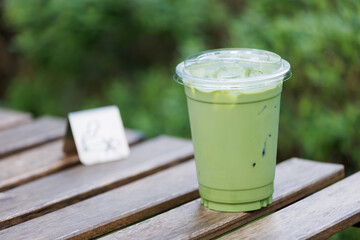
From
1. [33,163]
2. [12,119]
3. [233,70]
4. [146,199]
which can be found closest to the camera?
[233,70]

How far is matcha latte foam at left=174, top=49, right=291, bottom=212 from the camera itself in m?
1.53

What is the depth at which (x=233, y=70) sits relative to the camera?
165cm

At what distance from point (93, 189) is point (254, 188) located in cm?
52

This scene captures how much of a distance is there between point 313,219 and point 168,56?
356cm

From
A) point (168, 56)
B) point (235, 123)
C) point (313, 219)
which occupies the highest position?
point (235, 123)

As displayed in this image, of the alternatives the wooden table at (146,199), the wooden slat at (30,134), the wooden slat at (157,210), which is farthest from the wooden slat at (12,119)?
the wooden slat at (157,210)

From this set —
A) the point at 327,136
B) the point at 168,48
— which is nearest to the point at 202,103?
the point at 327,136

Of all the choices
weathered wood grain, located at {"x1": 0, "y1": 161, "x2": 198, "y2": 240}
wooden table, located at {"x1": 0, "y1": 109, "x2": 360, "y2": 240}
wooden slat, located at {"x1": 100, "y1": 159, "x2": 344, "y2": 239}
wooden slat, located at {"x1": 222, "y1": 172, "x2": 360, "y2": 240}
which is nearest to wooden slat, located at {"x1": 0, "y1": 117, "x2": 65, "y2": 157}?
wooden table, located at {"x1": 0, "y1": 109, "x2": 360, "y2": 240}

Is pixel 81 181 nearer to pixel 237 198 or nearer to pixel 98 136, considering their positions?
pixel 98 136

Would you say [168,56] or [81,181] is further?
[168,56]

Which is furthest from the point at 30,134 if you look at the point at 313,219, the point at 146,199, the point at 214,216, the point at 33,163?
the point at 313,219

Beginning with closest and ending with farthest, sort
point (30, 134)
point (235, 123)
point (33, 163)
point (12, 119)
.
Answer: point (235, 123)
point (33, 163)
point (30, 134)
point (12, 119)

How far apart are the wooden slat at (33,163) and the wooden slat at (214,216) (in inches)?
24.2

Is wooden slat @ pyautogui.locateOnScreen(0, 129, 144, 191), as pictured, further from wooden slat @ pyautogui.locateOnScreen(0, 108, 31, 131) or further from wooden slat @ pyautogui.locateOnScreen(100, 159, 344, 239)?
wooden slat @ pyautogui.locateOnScreen(100, 159, 344, 239)
